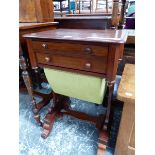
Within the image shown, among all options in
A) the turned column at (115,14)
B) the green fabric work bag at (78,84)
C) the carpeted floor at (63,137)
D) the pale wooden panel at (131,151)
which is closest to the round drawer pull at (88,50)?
the green fabric work bag at (78,84)

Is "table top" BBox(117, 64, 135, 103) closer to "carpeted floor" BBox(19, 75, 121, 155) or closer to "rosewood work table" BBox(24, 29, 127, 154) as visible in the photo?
"rosewood work table" BBox(24, 29, 127, 154)

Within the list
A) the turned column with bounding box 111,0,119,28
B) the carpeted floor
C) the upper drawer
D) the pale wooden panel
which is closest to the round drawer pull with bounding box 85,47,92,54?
A: the upper drawer

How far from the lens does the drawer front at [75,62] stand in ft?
2.54

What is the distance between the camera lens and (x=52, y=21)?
142cm

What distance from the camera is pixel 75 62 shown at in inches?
32.9

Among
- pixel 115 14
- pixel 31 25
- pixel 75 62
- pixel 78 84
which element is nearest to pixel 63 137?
pixel 78 84

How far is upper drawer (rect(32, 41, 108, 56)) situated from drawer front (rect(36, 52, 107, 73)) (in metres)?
0.03

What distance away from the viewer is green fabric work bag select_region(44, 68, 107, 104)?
90 centimetres

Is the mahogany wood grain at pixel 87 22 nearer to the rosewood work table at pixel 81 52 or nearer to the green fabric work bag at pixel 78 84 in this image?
the rosewood work table at pixel 81 52

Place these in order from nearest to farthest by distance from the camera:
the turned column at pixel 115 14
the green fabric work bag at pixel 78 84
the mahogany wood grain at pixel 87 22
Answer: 1. the green fabric work bag at pixel 78 84
2. the turned column at pixel 115 14
3. the mahogany wood grain at pixel 87 22

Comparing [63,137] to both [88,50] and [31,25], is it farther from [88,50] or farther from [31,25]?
[31,25]

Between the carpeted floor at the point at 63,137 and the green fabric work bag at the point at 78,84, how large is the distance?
0.39 m
